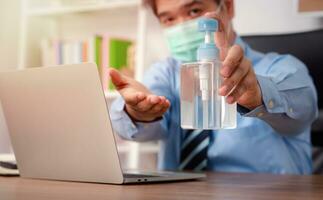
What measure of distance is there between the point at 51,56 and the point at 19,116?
158cm

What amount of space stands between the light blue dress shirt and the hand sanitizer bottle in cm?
28

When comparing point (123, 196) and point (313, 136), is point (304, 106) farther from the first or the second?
point (123, 196)

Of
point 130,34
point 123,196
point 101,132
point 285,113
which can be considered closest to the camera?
point 123,196

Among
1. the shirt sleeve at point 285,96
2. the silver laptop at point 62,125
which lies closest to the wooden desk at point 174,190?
the silver laptop at point 62,125

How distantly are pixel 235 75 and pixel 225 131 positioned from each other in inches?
21.6

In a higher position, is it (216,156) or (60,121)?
(60,121)

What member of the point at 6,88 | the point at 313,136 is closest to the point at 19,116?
the point at 6,88

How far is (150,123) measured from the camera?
1.32m

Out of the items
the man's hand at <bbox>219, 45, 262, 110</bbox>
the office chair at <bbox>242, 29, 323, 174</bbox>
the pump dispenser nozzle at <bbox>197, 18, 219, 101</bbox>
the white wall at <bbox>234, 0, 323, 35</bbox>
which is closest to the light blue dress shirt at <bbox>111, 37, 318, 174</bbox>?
the office chair at <bbox>242, 29, 323, 174</bbox>

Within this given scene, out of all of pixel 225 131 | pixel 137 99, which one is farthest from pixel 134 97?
pixel 225 131

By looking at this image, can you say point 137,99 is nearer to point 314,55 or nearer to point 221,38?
point 221,38

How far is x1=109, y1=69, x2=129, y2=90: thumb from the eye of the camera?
3.31ft

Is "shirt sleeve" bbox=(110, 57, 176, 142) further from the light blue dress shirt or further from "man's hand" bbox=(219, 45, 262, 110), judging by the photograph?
"man's hand" bbox=(219, 45, 262, 110)

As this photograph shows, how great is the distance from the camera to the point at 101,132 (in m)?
0.86
